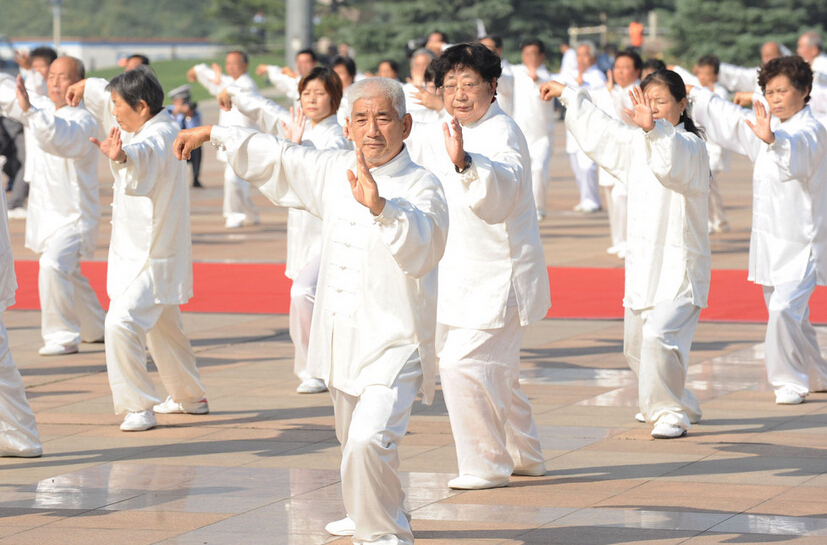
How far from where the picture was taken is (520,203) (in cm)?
600

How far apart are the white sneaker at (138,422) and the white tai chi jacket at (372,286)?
230cm

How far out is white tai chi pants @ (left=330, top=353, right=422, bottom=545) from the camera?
15.6 feet

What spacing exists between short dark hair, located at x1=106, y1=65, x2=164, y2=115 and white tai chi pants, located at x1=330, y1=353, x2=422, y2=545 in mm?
3014

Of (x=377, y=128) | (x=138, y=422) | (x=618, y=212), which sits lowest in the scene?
Result: (x=138, y=422)

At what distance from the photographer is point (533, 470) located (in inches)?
244

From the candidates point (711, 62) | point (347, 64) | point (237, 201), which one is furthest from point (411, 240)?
point (237, 201)

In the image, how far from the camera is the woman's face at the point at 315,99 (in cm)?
824

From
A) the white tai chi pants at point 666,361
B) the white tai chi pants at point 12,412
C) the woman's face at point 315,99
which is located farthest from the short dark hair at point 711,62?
the white tai chi pants at point 12,412

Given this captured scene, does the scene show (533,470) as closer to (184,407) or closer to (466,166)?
(466,166)

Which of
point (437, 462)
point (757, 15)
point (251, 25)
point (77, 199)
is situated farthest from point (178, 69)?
point (437, 462)

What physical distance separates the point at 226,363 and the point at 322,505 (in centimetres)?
361

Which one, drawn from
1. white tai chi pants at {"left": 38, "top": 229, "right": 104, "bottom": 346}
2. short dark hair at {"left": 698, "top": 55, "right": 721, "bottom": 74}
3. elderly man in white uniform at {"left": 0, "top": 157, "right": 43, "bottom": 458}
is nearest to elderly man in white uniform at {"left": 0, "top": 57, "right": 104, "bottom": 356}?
white tai chi pants at {"left": 38, "top": 229, "right": 104, "bottom": 346}

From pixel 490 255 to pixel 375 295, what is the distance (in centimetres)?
111

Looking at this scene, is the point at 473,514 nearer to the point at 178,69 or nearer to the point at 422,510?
the point at 422,510
